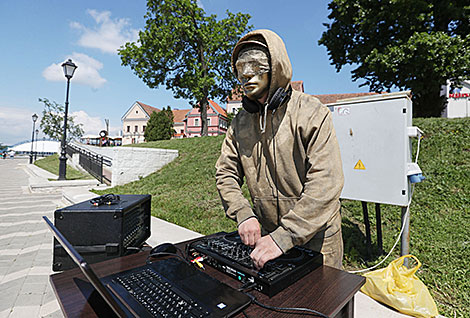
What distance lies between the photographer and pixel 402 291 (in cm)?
190

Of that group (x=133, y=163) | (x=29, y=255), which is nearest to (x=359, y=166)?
(x=29, y=255)

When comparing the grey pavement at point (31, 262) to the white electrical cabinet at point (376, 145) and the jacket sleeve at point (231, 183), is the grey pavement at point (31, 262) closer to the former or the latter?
the white electrical cabinet at point (376, 145)

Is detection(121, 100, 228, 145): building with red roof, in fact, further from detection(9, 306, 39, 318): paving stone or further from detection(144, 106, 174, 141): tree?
detection(9, 306, 39, 318): paving stone

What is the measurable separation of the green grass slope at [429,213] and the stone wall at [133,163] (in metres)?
1.14

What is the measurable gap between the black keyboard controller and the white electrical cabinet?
186cm

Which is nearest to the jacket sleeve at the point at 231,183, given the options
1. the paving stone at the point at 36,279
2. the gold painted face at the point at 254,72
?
the gold painted face at the point at 254,72

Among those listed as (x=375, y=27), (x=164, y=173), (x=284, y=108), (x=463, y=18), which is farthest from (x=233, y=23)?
(x=284, y=108)

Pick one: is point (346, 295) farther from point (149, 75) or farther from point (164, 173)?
point (149, 75)

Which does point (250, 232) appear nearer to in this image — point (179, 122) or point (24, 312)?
point (24, 312)

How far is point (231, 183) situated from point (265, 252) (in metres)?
0.52

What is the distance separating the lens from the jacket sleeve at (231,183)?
131 centimetres

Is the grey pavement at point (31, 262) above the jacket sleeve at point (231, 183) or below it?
below

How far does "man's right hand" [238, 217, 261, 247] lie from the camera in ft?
3.82

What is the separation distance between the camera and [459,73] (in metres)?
9.75
